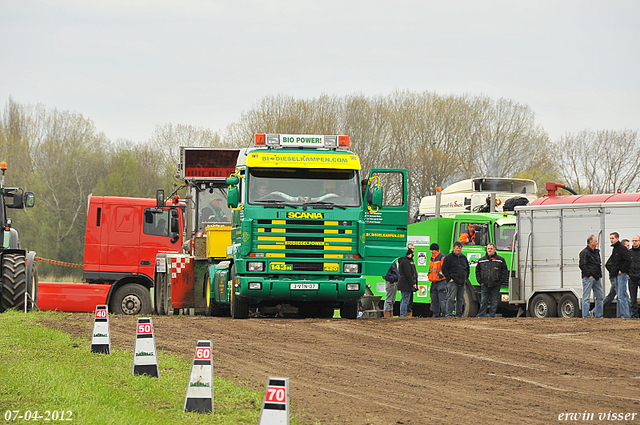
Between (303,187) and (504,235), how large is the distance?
9162mm

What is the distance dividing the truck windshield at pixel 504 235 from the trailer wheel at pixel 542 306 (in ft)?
7.34

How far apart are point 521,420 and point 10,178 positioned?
5731cm

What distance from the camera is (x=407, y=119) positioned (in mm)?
51750

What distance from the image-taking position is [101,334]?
1095 cm

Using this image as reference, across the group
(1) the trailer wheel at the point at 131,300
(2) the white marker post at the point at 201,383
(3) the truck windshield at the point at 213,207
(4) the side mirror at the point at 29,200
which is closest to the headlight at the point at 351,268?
(3) the truck windshield at the point at 213,207

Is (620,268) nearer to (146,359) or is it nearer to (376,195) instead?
(376,195)

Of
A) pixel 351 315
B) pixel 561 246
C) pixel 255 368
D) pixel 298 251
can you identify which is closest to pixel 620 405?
pixel 255 368

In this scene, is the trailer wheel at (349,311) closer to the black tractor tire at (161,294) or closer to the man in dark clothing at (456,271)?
the man in dark clothing at (456,271)

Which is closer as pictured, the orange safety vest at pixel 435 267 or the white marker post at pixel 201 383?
the white marker post at pixel 201 383

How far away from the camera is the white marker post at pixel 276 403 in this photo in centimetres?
518

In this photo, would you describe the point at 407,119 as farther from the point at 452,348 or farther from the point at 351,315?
the point at 452,348

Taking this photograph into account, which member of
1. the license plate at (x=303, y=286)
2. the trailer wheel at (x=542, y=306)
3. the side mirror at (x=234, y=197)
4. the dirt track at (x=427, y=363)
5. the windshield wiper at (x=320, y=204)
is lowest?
the dirt track at (x=427, y=363)

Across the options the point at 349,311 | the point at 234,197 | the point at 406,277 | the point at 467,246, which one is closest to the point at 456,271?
the point at 406,277

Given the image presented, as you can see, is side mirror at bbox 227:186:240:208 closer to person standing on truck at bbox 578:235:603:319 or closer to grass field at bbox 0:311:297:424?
grass field at bbox 0:311:297:424
